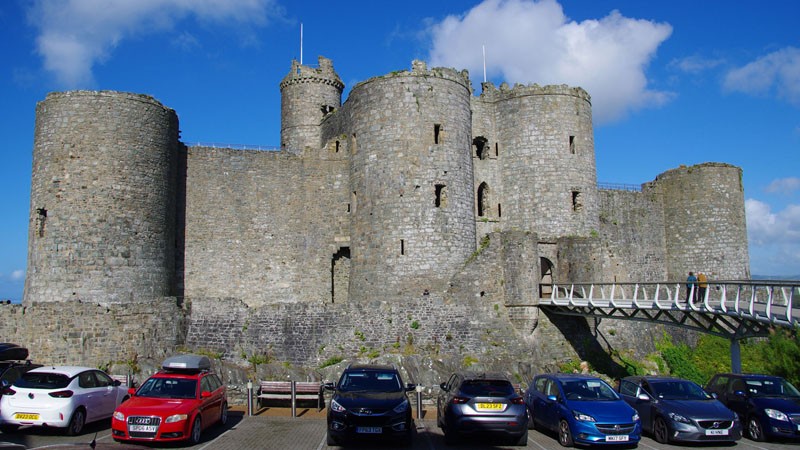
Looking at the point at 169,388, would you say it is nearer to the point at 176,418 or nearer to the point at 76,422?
the point at 176,418

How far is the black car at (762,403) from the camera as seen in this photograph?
15.2 m

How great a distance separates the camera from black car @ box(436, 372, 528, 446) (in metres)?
14.3

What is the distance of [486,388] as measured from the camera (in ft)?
49.1

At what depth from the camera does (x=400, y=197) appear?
92.1 feet

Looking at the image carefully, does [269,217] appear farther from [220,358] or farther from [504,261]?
[504,261]

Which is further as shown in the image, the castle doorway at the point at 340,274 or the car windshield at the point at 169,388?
the castle doorway at the point at 340,274

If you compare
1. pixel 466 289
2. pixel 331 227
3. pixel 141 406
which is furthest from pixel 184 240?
pixel 141 406

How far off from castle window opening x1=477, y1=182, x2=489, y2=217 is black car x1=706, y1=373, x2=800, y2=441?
15.7 m

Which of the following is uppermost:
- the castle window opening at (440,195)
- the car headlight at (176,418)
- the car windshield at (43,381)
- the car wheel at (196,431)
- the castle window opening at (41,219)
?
the castle window opening at (440,195)

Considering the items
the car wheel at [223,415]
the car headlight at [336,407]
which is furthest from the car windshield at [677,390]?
the car wheel at [223,415]

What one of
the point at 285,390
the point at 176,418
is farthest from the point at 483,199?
the point at 176,418

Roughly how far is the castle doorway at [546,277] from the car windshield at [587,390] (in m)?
14.3

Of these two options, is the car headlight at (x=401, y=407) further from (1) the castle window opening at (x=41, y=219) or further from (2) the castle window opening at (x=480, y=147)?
(2) the castle window opening at (x=480, y=147)

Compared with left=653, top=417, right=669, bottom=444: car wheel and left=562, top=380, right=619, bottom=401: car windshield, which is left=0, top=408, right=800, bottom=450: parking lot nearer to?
left=653, top=417, right=669, bottom=444: car wheel
